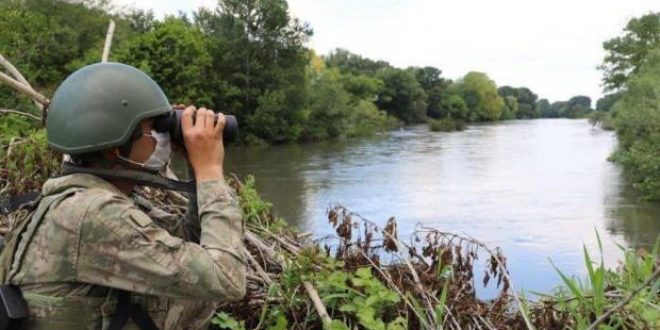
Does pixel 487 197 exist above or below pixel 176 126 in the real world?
below

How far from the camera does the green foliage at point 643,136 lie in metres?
21.1

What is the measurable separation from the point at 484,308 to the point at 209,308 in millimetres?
1600

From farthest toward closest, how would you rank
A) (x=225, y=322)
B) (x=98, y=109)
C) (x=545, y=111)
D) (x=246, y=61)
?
(x=545, y=111) < (x=246, y=61) < (x=225, y=322) < (x=98, y=109)

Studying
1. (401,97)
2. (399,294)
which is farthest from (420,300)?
(401,97)

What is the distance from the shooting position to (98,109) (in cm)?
207

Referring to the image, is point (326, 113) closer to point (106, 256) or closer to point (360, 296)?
point (360, 296)

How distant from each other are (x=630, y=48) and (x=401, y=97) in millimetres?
32624

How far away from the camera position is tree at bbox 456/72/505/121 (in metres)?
107

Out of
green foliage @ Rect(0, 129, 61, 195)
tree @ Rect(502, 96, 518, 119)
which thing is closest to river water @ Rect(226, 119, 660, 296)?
green foliage @ Rect(0, 129, 61, 195)

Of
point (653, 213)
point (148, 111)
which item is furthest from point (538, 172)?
point (148, 111)

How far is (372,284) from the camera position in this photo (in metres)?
3.09

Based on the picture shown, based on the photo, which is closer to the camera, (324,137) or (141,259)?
(141,259)

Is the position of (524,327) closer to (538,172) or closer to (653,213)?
(653,213)

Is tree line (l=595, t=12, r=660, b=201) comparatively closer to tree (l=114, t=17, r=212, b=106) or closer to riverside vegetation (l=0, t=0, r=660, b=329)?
riverside vegetation (l=0, t=0, r=660, b=329)
